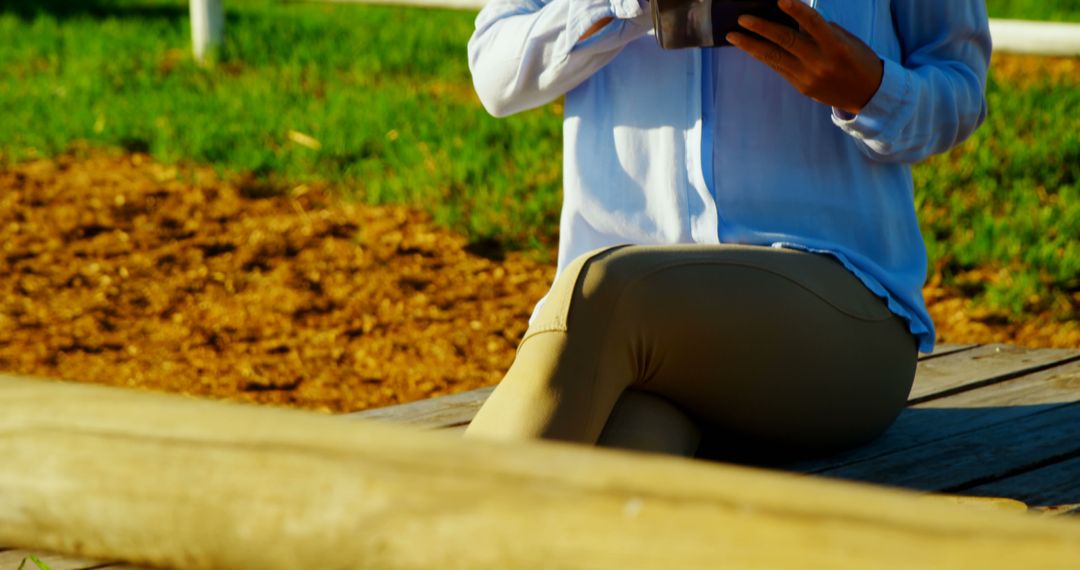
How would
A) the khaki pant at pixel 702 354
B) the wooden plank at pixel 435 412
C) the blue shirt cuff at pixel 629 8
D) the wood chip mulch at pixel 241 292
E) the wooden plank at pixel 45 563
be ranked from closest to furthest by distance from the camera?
the khaki pant at pixel 702 354
the wooden plank at pixel 45 563
the blue shirt cuff at pixel 629 8
the wooden plank at pixel 435 412
the wood chip mulch at pixel 241 292

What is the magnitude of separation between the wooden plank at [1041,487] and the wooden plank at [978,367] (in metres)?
0.45

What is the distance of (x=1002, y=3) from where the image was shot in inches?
311

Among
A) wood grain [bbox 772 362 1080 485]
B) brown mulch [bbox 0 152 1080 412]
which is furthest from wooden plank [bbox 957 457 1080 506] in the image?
brown mulch [bbox 0 152 1080 412]

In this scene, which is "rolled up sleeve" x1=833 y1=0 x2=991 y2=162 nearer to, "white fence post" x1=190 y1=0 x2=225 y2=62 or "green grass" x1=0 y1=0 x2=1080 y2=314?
"green grass" x1=0 y1=0 x2=1080 y2=314

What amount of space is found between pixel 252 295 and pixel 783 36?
2.59m

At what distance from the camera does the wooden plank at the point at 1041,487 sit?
6.88 feet

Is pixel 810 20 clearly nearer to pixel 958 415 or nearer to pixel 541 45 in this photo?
pixel 541 45

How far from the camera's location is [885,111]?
2068mm

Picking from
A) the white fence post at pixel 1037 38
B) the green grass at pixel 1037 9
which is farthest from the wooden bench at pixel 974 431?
the green grass at pixel 1037 9

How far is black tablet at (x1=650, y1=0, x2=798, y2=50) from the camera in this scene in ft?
6.26

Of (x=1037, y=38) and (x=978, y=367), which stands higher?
A: (x=1037, y=38)

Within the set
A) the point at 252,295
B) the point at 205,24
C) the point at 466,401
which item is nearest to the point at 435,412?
the point at 466,401

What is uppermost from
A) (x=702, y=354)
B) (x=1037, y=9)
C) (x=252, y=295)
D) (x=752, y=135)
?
(x=752, y=135)

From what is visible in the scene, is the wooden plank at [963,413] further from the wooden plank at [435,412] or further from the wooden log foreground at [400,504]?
the wooden log foreground at [400,504]
